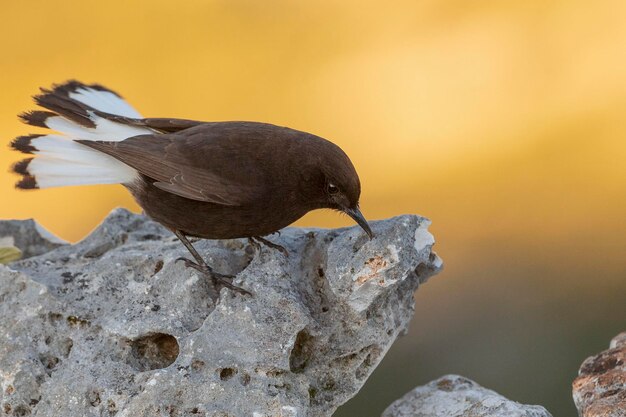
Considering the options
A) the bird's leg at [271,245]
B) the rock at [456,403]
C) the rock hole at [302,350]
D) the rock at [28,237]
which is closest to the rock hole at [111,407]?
the rock hole at [302,350]

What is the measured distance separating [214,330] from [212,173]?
937 mm

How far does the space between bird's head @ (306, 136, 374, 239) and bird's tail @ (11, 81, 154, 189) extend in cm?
112

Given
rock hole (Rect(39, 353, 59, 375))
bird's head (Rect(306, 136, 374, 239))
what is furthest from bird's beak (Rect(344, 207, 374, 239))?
rock hole (Rect(39, 353, 59, 375))

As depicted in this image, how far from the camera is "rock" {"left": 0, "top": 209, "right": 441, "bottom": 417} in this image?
3.85m

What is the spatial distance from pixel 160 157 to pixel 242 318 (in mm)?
1136

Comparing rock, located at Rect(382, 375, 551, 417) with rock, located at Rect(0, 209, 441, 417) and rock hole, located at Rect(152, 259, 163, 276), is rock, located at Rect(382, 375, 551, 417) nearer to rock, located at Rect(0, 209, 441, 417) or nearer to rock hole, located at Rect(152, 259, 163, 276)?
rock, located at Rect(0, 209, 441, 417)

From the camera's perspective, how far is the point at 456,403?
432 cm

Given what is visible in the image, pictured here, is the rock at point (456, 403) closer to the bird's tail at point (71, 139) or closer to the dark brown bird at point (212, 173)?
the dark brown bird at point (212, 173)

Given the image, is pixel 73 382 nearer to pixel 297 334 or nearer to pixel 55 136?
pixel 297 334

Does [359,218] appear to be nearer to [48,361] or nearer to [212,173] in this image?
[212,173]

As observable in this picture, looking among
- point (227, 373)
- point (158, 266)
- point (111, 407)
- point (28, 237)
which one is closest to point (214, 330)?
point (227, 373)

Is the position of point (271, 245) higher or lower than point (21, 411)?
higher

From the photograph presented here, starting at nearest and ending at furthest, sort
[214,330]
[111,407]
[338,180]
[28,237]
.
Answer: [111,407]
[214,330]
[338,180]
[28,237]

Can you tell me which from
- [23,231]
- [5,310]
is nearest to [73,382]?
[5,310]
